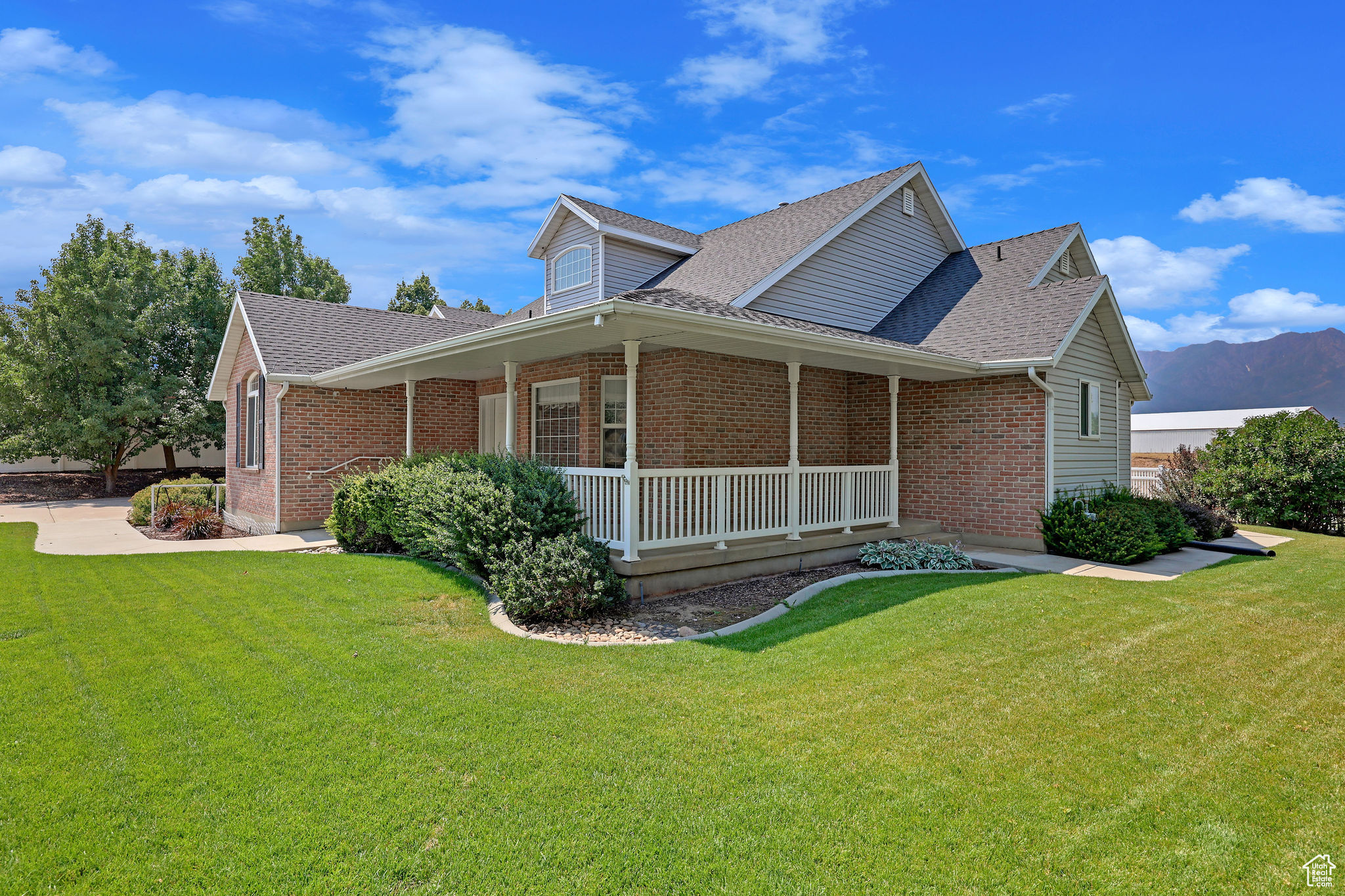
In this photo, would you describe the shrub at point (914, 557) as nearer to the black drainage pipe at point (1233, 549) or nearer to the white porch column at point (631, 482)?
the white porch column at point (631, 482)

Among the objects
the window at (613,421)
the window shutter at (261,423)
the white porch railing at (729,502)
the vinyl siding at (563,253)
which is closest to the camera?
the white porch railing at (729,502)

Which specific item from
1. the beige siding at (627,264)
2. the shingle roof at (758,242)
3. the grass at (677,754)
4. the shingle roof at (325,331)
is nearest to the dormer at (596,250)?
the beige siding at (627,264)

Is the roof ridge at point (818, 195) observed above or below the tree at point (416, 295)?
below

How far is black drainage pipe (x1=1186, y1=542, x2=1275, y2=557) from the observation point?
1139 cm

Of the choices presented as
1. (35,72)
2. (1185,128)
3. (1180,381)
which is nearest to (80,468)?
(35,72)

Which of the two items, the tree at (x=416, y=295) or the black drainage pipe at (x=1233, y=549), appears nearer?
the black drainage pipe at (x=1233, y=549)

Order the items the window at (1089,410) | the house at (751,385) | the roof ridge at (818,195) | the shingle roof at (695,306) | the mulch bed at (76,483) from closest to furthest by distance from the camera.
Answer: the shingle roof at (695,306), the house at (751,385), the window at (1089,410), the roof ridge at (818,195), the mulch bed at (76,483)

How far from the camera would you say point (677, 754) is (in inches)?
157

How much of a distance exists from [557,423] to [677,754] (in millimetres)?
8699

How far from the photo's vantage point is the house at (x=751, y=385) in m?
8.86

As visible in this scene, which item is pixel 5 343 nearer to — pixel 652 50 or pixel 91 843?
pixel 652 50

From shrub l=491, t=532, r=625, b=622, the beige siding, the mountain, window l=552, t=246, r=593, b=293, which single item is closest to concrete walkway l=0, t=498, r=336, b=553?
shrub l=491, t=532, r=625, b=622

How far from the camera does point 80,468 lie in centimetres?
2745

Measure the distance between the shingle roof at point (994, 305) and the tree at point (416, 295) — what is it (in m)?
33.6
